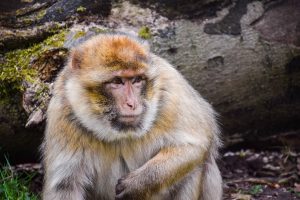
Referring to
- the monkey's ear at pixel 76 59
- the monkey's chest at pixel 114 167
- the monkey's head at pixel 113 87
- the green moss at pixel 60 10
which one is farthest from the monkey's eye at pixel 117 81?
the green moss at pixel 60 10

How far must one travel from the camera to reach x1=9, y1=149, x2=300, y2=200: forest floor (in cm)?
658

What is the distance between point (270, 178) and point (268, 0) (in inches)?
68.0

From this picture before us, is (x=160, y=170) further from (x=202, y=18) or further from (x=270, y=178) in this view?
(x=270, y=178)

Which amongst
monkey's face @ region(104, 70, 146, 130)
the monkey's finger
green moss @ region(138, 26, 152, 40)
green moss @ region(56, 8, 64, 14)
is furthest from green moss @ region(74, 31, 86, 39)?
the monkey's finger

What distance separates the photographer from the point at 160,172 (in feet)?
17.0

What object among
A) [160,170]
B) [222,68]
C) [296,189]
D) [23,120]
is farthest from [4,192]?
[296,189]

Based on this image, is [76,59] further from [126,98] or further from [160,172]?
[160,172]

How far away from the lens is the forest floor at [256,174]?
6.58 metres

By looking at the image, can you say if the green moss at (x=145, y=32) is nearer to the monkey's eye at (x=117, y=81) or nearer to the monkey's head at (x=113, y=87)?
the monkey's head at (x=113, y=87)

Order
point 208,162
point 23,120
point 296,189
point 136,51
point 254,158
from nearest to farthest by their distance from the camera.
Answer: point 136,51 < point 208,162 < point 23,120 < point 296,189 < point 254,158

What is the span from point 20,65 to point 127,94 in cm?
151

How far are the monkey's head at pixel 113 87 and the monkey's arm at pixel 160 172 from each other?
286 mm

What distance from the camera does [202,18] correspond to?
626 cm

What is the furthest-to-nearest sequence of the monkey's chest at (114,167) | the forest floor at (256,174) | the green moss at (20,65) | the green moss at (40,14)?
the forest floor at (256,174)
the green moss at (40,14)
the green moss at (20,65)
the monkey's chest at (114,167)
